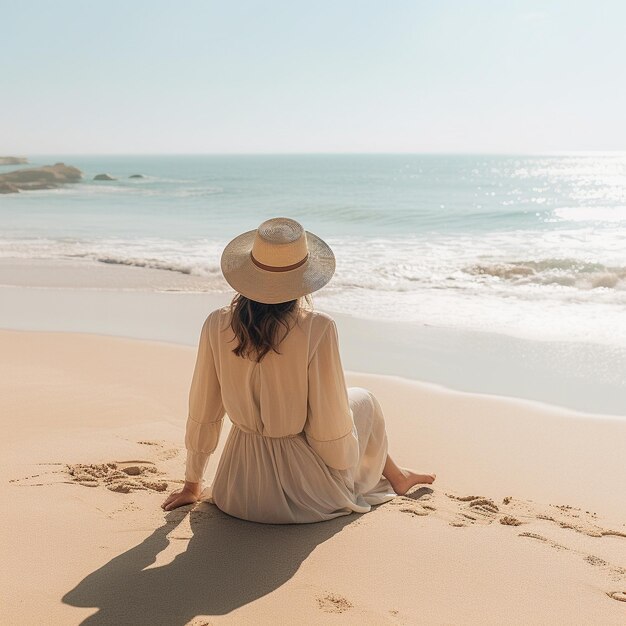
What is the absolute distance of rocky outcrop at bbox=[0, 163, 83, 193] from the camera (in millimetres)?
40747

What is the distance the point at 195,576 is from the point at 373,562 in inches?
25.2

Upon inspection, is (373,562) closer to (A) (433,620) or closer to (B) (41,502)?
(A) (433,620)

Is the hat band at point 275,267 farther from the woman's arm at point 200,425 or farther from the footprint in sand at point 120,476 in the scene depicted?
the footprint in sand at point 120,476

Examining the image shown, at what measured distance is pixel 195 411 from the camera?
3.35 metres

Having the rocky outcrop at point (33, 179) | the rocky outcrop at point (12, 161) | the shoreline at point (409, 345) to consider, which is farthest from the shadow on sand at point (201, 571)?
the rocky outcrop at point (12, 161)

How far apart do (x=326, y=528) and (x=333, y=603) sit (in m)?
0.66

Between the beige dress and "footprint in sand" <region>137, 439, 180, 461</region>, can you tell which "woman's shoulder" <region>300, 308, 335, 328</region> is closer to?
the beige dress

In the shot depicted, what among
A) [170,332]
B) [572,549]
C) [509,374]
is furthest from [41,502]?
[170,332]

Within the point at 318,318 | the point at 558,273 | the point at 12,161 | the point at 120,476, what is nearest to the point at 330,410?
the point at 318,318

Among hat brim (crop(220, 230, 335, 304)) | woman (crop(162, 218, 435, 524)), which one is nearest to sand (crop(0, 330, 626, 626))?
woman (crop(162, 218, 435, 524))

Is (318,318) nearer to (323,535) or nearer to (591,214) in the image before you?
(323,535)

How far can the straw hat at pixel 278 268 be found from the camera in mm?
3023

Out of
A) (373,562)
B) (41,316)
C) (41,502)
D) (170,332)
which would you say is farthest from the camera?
(41,316)

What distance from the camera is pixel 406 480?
3.75 meters
